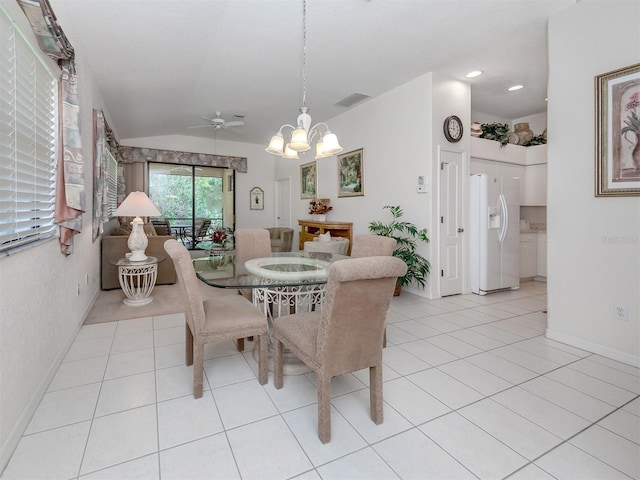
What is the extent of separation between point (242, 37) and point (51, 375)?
10.1 feet

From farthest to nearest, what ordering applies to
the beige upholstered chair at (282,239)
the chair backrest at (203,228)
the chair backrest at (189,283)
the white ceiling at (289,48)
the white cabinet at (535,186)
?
the chair backrest at (203,228)
the beige upholstered chair at (282,239)
the white cabinet at (535,186)
the white ceiling at (289,48)
the chair backrest at (189,283)

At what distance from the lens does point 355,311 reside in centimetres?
151

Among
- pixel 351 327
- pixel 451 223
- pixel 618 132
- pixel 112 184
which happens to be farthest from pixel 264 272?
pixel 112 184

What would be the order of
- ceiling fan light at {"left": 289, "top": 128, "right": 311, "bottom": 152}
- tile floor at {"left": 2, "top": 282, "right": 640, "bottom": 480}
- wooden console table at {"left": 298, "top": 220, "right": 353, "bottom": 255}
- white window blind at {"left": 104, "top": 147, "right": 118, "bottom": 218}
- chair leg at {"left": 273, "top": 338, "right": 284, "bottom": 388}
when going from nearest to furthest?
1. tile floor at {"left": 2, "top": 282, "right": 640, "bottom": 480}
2. chair leg at {"left": 273, "top": 338, "right": 284, "bottom": 388}
3. ceiling fan light at {"left": 289, "top": 128, "right": 311, "bottom": 152}
4. white window blind at {"left": 104, "top": 147, "right": 118, "bottom": 218}
5. wooden console table at {"left": 298, "top": 220, "right": 353, "bottom": 255}

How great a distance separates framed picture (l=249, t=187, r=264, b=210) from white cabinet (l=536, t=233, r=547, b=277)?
19.0 ft

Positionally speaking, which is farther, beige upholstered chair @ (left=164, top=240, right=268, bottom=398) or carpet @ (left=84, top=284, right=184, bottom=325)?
carpet @ (left=84, top=284, right=184, bottom=325)

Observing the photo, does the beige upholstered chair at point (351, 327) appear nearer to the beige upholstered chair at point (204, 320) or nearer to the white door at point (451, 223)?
the beige upholstered chair at point (204, 320)

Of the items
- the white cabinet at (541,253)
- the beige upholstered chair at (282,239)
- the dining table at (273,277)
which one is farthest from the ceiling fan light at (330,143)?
the white cabinet at (541,253)

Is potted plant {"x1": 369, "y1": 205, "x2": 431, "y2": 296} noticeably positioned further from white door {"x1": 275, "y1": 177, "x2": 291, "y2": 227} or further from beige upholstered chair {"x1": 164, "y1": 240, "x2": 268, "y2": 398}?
white door {"x1": 275, "y1": 177, "x2": 291, "y2": 227}

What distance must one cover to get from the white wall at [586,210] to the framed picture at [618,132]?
0.23 ft

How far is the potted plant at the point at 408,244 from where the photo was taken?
13.7 ft

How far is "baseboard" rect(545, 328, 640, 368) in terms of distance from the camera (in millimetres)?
2381

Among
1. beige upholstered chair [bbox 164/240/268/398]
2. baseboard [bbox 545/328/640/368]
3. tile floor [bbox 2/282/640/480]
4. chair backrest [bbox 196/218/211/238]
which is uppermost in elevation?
chair backrest [bbox 196/218/211/238]

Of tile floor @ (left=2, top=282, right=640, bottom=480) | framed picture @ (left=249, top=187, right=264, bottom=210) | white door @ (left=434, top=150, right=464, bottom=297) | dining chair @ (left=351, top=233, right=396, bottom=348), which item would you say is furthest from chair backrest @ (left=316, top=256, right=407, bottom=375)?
framed picture @ (left=249, top=187, right=264, bottom=210)
